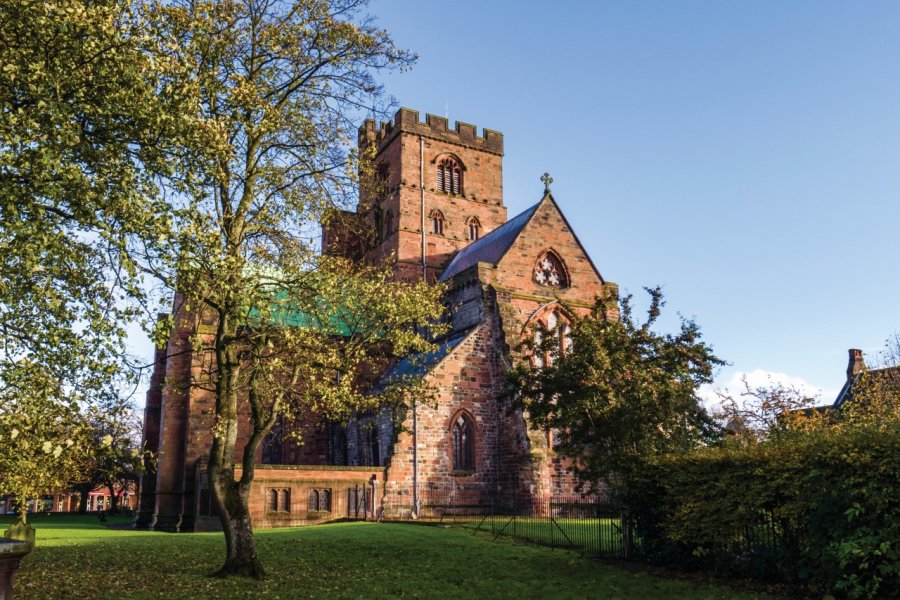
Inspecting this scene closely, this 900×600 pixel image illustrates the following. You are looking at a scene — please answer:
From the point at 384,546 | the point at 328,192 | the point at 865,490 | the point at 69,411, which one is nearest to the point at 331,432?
the point at 384,546

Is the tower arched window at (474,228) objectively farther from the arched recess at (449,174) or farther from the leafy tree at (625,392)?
the leafy tree at (625,392)

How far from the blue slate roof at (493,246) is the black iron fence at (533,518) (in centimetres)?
1162

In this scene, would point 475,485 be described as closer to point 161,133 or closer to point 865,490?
point 865,490

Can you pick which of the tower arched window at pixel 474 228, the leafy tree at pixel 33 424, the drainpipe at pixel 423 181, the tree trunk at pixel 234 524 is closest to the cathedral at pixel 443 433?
the drainpipe at pixel 423 181

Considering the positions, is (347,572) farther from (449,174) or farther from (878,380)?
(449,174)

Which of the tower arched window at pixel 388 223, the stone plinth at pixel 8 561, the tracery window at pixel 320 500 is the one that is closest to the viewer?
the stone plinth at pixel 8 561

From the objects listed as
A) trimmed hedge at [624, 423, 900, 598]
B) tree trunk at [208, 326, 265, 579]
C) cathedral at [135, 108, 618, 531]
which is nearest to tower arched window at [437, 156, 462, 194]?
cathedral at [135, 108, 618, 531]

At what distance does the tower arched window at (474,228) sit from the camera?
1943 inches

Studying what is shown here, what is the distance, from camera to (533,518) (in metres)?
25.2

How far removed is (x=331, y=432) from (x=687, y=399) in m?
24.7

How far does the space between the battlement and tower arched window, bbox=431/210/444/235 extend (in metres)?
5.41

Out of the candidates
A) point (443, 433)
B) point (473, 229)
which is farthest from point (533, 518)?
point (473, 229)

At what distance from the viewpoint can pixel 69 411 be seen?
464 inches

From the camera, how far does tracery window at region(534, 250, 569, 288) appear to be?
120ft
